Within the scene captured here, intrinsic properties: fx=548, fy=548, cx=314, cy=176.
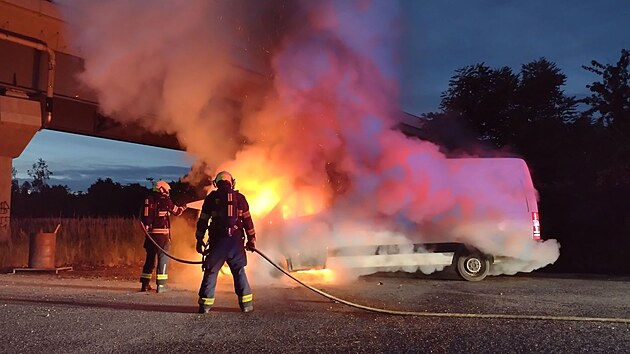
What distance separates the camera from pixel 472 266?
10016mm

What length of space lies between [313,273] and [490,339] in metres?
4.51

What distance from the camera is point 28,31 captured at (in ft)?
41.8

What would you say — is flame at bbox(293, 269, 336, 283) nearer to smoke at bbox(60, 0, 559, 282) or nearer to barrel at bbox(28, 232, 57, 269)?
smoke at bbox(60, 0, 559, 282)

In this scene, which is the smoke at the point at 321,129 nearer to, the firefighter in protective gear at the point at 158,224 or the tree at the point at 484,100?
the firefighter in protective gear at the point at 158,224

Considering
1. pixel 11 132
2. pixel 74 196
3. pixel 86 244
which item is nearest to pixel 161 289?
pixel 86 244

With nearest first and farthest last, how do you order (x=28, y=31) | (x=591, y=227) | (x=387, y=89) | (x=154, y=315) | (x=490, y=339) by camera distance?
(x=490, y=339) → (x=154, y=315) → (x=387, y=89) → (x=28, y=31) → (x=591, y=227)

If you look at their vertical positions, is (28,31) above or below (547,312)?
above

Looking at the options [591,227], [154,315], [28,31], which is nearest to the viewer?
[154,315]

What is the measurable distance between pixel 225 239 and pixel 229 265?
0.33 metres

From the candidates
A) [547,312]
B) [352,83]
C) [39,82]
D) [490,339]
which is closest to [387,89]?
[352,83]

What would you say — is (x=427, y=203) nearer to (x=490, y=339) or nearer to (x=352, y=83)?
(x=352, y=83)

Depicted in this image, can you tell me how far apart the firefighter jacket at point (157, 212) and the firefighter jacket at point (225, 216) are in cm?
186

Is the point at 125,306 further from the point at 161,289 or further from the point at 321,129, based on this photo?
the point at 321,129

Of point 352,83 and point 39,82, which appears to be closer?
point 352,83
